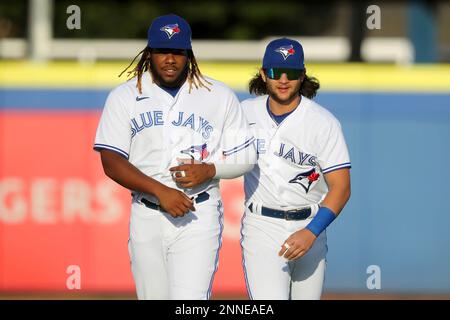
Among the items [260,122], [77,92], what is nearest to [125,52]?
[77,92]

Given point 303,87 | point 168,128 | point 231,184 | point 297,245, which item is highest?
point 303,87

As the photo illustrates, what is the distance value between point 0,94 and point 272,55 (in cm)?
388

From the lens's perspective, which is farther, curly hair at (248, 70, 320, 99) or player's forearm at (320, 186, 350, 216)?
curly hair at (248, 70, 320, 99)

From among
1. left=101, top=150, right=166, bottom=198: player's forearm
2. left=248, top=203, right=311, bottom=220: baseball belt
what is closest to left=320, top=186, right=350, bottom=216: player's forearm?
left=248, top=203, right=311, bottom=220: baseball belt

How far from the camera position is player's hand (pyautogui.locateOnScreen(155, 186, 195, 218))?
182 inches

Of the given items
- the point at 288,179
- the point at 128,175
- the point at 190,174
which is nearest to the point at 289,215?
the point at 288,179

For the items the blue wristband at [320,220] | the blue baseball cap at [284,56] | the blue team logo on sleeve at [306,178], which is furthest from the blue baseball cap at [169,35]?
the blue wristband at [320,220]

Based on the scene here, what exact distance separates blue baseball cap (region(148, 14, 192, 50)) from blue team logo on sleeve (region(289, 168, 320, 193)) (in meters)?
0.83

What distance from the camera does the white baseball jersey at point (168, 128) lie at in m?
4.79

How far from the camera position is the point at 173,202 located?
462cm

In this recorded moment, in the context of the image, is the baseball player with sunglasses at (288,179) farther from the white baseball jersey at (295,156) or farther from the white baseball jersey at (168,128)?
the white baseball jersey at (168,128)

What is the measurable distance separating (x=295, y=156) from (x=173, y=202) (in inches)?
28.5

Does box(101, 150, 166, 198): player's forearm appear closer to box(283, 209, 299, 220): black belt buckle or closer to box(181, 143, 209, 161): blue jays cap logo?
box(181, 143, 209, 161): blue jays cap logo

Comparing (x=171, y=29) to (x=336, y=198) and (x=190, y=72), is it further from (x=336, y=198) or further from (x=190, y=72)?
(x=336, y=198)
